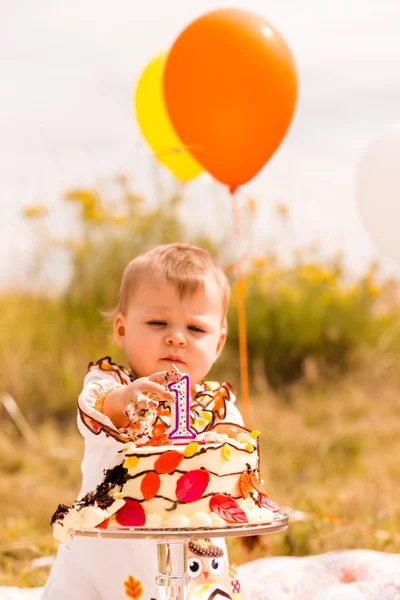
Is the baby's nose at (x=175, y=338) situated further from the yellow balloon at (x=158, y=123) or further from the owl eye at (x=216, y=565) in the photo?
the yellow balloon at (x=158, y=123)

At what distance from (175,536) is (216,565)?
751mm

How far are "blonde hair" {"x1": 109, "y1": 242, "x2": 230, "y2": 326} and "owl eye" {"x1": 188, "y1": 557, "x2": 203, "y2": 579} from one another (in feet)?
2.46

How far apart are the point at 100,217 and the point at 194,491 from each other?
576cm

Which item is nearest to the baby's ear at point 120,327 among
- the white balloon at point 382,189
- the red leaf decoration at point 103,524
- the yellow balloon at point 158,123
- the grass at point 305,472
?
the red leaf decoration at point 103,524

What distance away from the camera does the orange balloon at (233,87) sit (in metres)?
3.87

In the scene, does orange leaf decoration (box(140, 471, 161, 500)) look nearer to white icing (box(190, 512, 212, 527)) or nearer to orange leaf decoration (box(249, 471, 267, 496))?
white icing (box(190, 512, 212, 527))

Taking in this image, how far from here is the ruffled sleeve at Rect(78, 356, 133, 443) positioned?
2203 mm

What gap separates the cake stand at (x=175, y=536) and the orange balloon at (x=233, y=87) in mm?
2210

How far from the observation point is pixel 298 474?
19.5 feet

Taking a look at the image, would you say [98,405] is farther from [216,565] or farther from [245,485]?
[216,565]

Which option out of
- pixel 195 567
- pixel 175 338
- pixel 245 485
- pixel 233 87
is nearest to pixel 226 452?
pixel 245 485

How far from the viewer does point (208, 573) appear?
254 cm

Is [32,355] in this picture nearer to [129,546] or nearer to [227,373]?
[227,373]

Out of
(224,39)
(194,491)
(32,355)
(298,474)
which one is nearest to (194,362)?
(194,491)
